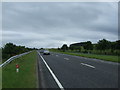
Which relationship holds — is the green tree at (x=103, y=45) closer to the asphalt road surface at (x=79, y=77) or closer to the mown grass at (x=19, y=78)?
the asphalt road surface at (x=79, y=77)

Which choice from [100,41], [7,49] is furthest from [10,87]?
[100,41]

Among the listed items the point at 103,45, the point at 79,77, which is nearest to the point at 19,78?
the point at 79,77

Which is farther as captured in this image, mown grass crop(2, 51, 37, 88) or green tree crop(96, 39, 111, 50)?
green tree crop(96, 39, 111, 50)

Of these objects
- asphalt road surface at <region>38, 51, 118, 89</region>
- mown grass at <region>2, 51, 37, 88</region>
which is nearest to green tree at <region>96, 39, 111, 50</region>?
asphalt road surface at <region>38, 51, 118, 89</region>

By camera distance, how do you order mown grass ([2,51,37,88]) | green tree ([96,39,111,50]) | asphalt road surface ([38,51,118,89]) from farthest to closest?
green tree ([96,39,111,50]) < asphalt road surface ([38,51,118,89]) < mown grass ([2,51,37,88])

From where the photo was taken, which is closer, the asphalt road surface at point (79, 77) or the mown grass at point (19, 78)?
the mown grass at point (19, 78)

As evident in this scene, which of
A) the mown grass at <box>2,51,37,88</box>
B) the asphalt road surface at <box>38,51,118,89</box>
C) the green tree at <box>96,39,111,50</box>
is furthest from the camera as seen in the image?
the green tree at <box>96,39,111,50</box>

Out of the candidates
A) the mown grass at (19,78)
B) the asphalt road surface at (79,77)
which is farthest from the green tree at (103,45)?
the mown grass at (19,78)

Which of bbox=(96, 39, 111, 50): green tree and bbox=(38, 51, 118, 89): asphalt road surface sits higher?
bbox=(96, 39, 111, 50): green tree

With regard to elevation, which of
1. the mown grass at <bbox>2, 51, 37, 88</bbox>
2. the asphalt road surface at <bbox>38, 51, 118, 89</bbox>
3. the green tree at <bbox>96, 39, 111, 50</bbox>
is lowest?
the asphalt road surface at <bbox>38, 51, 118, 89</bbox>

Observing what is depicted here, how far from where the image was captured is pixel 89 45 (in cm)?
8038

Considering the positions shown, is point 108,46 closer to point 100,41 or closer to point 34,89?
point 100,41

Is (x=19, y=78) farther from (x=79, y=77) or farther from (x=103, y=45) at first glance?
(x=103, y=45)

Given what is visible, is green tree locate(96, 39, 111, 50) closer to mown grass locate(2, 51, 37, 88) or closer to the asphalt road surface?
the asphalt road surface
